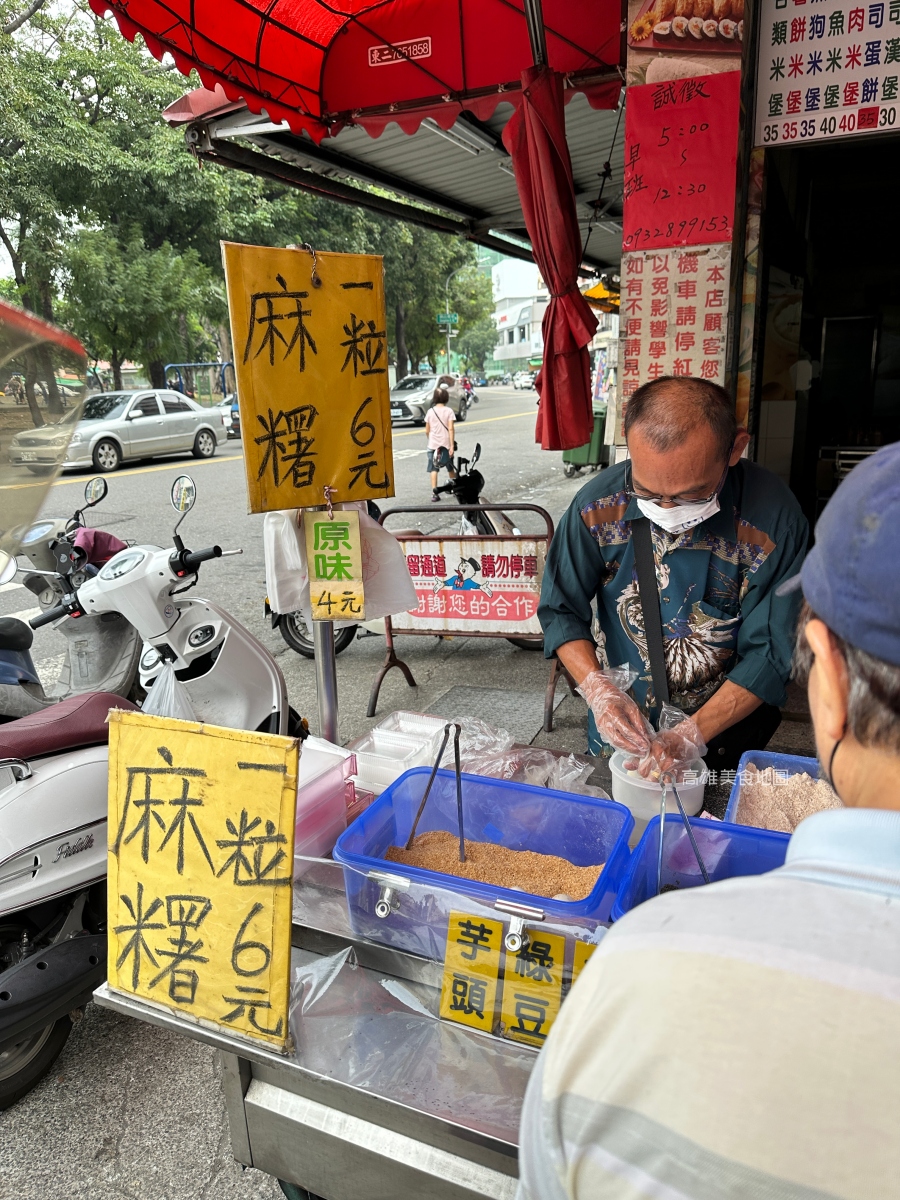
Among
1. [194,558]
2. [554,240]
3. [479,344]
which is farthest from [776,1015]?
[479,344]

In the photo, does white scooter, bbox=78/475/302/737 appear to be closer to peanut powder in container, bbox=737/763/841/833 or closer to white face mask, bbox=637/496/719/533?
white face mask, bbox=637/496/719/533

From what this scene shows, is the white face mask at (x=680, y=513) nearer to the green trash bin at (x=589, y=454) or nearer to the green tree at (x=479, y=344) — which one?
the green trash bin at (x=589, y=454)

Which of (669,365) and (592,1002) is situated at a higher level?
(669,365)

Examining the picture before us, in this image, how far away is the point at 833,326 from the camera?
764cm

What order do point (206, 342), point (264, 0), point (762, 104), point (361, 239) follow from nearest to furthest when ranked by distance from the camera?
1. point (762, 104)
2. point (264, 0)
3. point (361, 239)
4. point (206, 342)

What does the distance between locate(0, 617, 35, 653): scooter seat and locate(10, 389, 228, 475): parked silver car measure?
451 inches

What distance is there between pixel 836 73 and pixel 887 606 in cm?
338

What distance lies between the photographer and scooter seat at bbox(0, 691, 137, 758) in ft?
7.09

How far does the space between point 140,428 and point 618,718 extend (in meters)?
15.2

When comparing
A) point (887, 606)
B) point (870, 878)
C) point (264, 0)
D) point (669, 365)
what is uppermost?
point (264, 0)

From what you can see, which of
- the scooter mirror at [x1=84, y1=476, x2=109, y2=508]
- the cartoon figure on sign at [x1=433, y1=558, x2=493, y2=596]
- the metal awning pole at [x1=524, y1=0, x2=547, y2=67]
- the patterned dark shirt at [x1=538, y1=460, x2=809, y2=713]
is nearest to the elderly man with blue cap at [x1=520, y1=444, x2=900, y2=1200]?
the patterned dark shirt at [x1=538, y1=460, x2=809, y2=713]

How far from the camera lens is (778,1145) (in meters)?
0.56

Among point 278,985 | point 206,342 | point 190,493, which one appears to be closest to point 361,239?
point 206,342

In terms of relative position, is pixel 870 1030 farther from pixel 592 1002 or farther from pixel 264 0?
pixel 264 0
